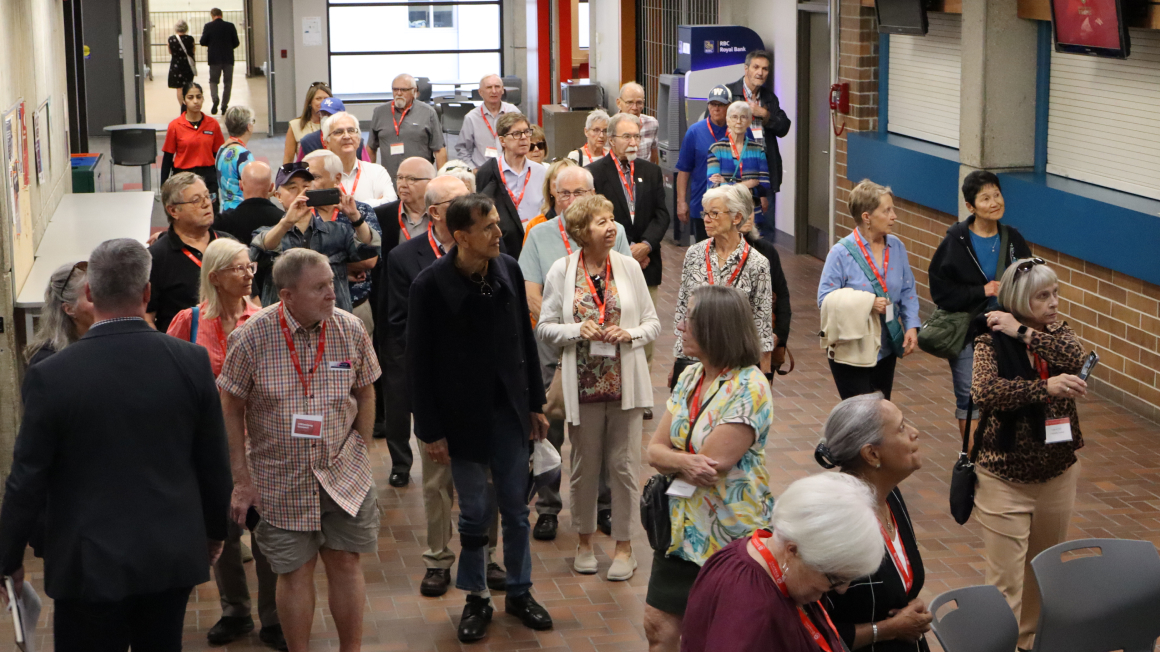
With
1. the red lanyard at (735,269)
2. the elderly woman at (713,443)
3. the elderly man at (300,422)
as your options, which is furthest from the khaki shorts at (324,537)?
the red lanyard at (735,269)

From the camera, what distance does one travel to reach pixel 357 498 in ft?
14.5

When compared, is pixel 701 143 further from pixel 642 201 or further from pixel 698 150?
pixel 642 201

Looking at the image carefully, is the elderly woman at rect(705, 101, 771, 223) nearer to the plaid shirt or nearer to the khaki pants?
the khaki pants

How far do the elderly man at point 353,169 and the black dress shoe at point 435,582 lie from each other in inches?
116

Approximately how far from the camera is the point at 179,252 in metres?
5.66

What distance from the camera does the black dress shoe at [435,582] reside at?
5.57 meters

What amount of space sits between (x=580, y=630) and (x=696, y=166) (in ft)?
19.4

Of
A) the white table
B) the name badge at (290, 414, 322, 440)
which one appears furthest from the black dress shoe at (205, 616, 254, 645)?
the white table

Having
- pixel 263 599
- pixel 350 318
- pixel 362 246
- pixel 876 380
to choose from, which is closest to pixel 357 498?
pixel 350 318

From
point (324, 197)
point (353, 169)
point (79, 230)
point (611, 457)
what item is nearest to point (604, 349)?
point (611, 457)

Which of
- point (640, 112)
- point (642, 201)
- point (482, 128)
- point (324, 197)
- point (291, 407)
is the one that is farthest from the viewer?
point (482, 128)

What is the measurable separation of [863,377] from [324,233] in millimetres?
2756

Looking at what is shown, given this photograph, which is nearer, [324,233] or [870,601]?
[870,601]

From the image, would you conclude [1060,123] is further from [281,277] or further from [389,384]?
[281,277]
